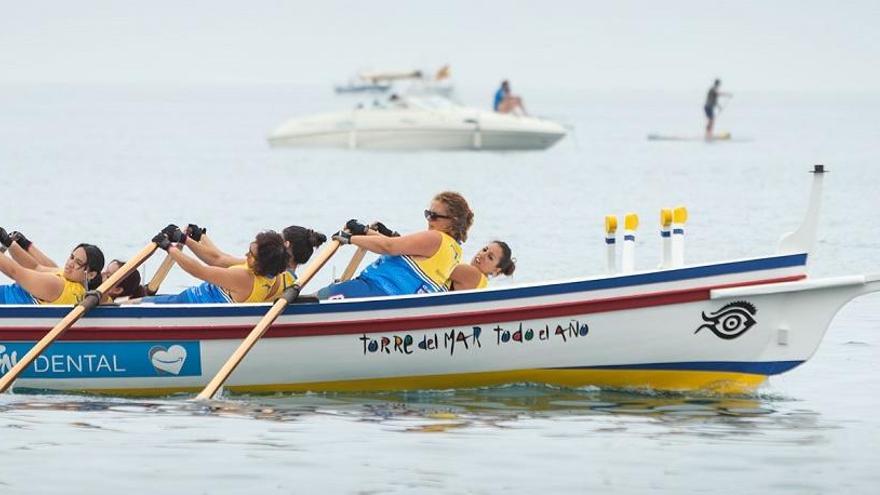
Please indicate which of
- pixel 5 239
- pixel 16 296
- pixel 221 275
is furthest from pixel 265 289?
pixel 5 239

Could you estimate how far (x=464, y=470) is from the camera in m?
14.7

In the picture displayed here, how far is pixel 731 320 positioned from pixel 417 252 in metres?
2.55

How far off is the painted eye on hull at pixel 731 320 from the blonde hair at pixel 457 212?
81.0 inches

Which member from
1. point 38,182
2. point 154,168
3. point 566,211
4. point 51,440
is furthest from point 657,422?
point 154,168

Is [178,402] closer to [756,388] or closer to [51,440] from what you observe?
[51,440]

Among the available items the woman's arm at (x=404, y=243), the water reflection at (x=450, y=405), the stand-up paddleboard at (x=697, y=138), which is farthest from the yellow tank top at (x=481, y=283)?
the stand-up paddleboard at (x=697, y=138)

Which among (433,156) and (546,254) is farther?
(433,156)

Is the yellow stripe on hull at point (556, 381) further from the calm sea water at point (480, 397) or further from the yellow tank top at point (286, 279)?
the yellow tank top at point (286, 279)

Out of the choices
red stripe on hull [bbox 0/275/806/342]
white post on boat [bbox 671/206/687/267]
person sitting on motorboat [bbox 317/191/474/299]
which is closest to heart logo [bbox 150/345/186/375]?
red stripe on hull [bbox 0/275/806/342]

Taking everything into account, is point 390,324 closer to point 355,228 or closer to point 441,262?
point 441,262

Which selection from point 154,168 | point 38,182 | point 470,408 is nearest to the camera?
point 470,408

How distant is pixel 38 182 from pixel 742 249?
25382 millimetres

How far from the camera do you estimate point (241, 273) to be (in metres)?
17.2

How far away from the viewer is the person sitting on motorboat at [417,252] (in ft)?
56.1
